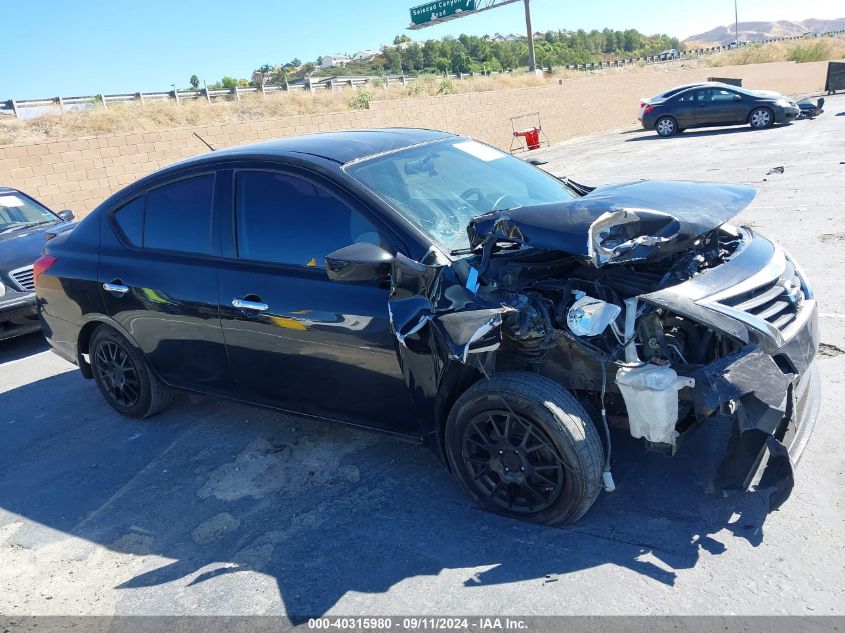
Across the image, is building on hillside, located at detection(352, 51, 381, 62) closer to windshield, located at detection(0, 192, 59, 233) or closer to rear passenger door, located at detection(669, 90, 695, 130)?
rear passenger door, located at detection(669, 90, 695, 130)

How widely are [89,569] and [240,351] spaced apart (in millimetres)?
1350

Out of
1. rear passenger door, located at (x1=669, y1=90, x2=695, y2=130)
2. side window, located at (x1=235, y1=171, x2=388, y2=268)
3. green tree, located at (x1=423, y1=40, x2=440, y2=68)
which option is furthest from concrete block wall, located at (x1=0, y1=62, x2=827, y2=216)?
green tree, located at (x1=423, y1=40, x2=440, y2=68)

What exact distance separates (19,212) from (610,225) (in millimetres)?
7975

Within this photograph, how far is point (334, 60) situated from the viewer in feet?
340

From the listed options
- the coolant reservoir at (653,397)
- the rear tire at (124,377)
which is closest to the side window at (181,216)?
the rear tire at (124,377)

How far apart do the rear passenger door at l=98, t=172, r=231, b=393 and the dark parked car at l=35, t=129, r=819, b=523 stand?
18 mm

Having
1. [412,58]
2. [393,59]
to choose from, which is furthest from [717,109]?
[393,59]

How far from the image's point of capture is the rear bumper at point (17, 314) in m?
6.79

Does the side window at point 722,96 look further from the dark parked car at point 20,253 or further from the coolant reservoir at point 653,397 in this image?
the coolant reservoir at point 653,397

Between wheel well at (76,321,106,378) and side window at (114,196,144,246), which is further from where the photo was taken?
wheel well at (76,321,106,378)

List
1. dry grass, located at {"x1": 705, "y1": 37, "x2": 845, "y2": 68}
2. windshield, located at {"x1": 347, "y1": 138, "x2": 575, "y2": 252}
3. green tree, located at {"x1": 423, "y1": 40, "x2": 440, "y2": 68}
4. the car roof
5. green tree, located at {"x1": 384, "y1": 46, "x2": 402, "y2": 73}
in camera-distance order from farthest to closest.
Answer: green tree, located at {"x1": 384, "y1": 46, "x2": 402, "y2": 73}, green tree, located at {"x1": 423, "y1": 40, "x2": 440, "y2": 68}, dry grass, located at {"x1": 705, "y1": 37, "x2": 845, "y2": 68}, the car roof, windshield, located at {"x1": 347, "y1": 138, "x2": 575, "y2": 252}

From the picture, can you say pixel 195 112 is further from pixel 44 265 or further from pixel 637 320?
pixel 637 320

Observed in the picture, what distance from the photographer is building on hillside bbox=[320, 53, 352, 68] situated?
99850mm

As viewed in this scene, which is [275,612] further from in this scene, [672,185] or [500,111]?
[500,111]
